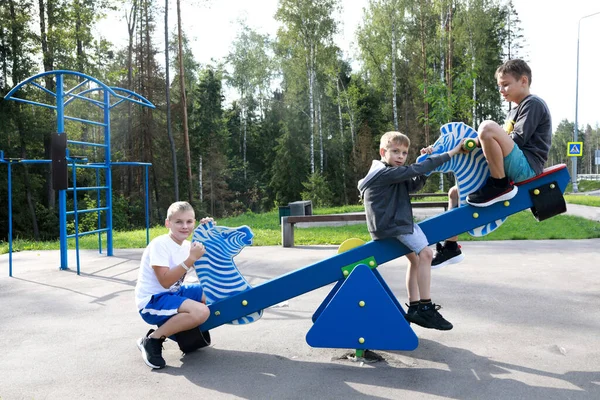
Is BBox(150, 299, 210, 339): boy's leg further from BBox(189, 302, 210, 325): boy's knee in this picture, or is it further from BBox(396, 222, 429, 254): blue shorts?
BBox(396, 222, 429, 254): blue shorts

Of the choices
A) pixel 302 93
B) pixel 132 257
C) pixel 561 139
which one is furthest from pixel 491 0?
pixel 561 139

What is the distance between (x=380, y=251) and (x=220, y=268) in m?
1.05

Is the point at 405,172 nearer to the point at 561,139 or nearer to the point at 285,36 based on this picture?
the point at 285,36

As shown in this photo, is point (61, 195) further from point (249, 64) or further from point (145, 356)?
point (249, 64)

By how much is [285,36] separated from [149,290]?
25935 mm

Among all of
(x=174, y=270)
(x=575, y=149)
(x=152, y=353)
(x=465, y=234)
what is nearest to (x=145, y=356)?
(x=152, y=353)

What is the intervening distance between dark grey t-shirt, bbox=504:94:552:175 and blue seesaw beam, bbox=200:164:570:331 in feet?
0.38

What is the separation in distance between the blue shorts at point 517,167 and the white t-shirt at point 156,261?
6.66ft

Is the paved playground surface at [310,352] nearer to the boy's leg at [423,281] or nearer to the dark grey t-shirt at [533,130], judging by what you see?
the boy's leg at [423,281]

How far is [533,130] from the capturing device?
3.15 m

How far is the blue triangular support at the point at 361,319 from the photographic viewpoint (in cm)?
304

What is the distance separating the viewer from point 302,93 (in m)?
32.7

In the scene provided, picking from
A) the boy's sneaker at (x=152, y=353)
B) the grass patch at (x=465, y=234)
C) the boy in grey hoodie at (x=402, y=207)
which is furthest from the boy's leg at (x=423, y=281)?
the grass patch at (x=465, y=234)

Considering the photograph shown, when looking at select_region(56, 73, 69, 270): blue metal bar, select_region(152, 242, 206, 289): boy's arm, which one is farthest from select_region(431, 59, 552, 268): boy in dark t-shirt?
select_region(56, 73, 69, 270): blue metal bar
